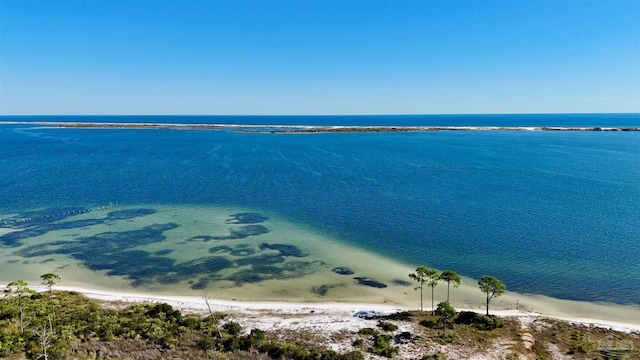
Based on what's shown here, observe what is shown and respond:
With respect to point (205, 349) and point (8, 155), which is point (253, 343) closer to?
point (205, 349)

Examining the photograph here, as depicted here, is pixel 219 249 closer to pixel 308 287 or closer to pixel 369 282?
pixel 308 287

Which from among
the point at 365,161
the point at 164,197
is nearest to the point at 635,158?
the point at 365,161

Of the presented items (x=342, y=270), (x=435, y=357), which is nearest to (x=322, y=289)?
(x=342, y=270)

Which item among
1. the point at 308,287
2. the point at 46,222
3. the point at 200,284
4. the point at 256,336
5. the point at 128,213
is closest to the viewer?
the point at 256,336

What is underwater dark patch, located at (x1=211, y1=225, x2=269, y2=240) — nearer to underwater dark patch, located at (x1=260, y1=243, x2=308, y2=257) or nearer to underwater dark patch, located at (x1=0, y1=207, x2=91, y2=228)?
underwater dark patch, located at (x1=260, y1=243, x2=308, y2=257)

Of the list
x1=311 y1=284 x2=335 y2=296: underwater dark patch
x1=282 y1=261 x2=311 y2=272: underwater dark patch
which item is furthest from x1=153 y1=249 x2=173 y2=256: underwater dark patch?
x1=311 y1=284 x2=335 y2=296: underwater dark patch

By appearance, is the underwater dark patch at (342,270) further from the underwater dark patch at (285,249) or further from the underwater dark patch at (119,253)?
the underwater dark patch at (119,253)

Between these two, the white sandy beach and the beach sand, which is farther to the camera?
the beach sand
